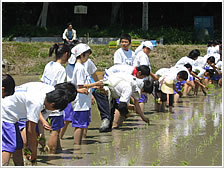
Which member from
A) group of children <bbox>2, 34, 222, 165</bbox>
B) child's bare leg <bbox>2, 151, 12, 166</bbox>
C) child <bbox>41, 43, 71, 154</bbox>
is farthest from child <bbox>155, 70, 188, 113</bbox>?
child's bare leg <bbox>2, 151, 12, 166</bbox>

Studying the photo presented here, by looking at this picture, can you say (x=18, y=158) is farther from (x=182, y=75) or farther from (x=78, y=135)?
(x=182, y=75)

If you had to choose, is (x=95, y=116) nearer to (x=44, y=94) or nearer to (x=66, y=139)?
(x=66, y=139)

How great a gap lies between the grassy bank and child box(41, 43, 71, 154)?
44.1ft

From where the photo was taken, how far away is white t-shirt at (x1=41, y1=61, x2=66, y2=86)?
25.1 ft

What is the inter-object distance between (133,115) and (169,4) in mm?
21990

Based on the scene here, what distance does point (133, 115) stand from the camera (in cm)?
1162

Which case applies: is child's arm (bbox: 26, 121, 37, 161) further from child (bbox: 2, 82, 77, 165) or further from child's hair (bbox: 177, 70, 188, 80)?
child's hair (bbox: 177, 70, 188, 80)

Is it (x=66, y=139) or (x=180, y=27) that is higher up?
(x=180, y=27)

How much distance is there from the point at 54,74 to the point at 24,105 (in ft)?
5.43

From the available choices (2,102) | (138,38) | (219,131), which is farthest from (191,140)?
(138,38)

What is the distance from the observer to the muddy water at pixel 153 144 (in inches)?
282

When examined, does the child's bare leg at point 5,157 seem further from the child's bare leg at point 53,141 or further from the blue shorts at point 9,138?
the child's bare leg at point 53,141

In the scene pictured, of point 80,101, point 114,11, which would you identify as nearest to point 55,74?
point 80,101

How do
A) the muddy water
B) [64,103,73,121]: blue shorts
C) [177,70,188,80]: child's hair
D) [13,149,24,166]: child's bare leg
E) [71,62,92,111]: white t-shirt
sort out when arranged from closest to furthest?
[13,149,24,166]: child's bare leg
the muddy water
[71,62,92,111]: white t-shirt
[64,103,73,121]: blue shorts
[177,70,188,80]: child's hair
